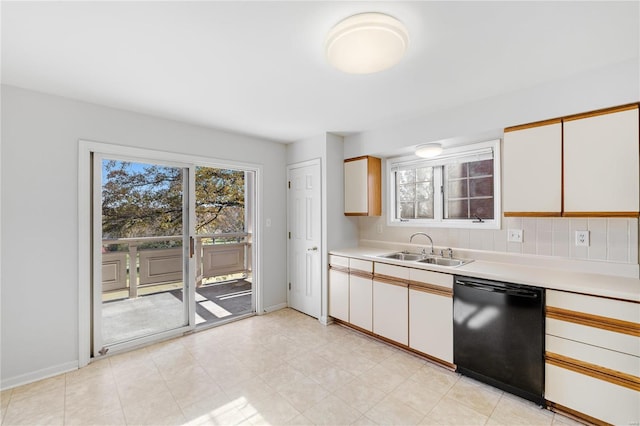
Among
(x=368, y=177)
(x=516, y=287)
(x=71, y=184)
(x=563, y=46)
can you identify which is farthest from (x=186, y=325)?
(x=563, y=46)

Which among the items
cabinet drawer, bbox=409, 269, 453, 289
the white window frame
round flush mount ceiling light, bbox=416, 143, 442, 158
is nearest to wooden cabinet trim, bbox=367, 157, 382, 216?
the white window frame

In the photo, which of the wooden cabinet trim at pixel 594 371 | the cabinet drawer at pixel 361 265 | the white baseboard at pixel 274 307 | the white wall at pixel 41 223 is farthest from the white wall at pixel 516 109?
the white wall at pixel 41 223

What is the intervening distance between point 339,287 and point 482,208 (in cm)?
182

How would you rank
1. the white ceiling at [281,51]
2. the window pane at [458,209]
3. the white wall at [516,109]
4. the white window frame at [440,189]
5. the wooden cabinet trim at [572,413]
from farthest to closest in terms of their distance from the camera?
the window pane at [458,209] < the white window frame at [440,189] < the white wall at [516,109] < the wooden cabinet trim at [572,413] < the white ceiling at [281,51]

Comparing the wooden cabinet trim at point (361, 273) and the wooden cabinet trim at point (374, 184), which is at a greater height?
the wooden cabinet trim at point (374, 184)

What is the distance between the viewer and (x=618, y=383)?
172 cm

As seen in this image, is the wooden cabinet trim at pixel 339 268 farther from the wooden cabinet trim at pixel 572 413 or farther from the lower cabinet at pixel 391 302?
the wooden cabinet trim at pixel 572 413

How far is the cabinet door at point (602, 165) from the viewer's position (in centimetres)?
187

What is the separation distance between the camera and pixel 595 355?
5.90 ft

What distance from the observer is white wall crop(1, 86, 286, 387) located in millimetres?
2230

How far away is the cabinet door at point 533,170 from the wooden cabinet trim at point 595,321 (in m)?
0.75

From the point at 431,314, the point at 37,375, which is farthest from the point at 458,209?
the point at 37,375

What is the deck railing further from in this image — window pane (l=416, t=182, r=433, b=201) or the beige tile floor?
window pane (l=416, t=182, r=433, b=201)

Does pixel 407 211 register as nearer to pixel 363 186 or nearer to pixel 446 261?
pixel 363 186
